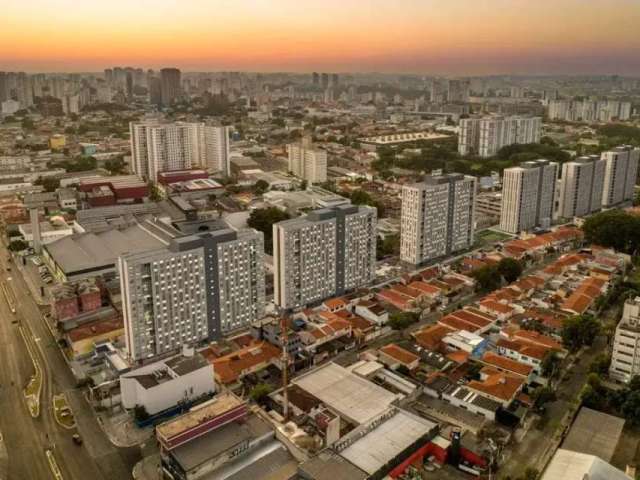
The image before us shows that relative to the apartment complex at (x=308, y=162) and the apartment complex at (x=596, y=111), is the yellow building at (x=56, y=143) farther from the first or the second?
the apartment complex at (x=596, y=111)

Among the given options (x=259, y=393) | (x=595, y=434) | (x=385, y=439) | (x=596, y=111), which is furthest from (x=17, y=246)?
(x=596, y=111)

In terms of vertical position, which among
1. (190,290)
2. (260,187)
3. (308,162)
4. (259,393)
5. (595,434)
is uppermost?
(308,162)

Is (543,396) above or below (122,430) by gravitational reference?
above

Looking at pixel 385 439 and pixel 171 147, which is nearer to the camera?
pixel 385 439

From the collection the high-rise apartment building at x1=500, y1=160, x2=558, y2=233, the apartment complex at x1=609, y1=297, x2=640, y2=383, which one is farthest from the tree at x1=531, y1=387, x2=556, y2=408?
the high-rise apartment building at x1=500, y1=160, x2=558, y2=233

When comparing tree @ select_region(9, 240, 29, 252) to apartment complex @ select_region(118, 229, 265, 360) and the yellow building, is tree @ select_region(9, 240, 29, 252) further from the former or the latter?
the yellow building

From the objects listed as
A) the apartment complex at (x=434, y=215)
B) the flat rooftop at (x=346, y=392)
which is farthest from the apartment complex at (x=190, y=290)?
the apartment complex at (x=434, y=215)

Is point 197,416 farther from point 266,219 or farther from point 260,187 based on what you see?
point 260,187
